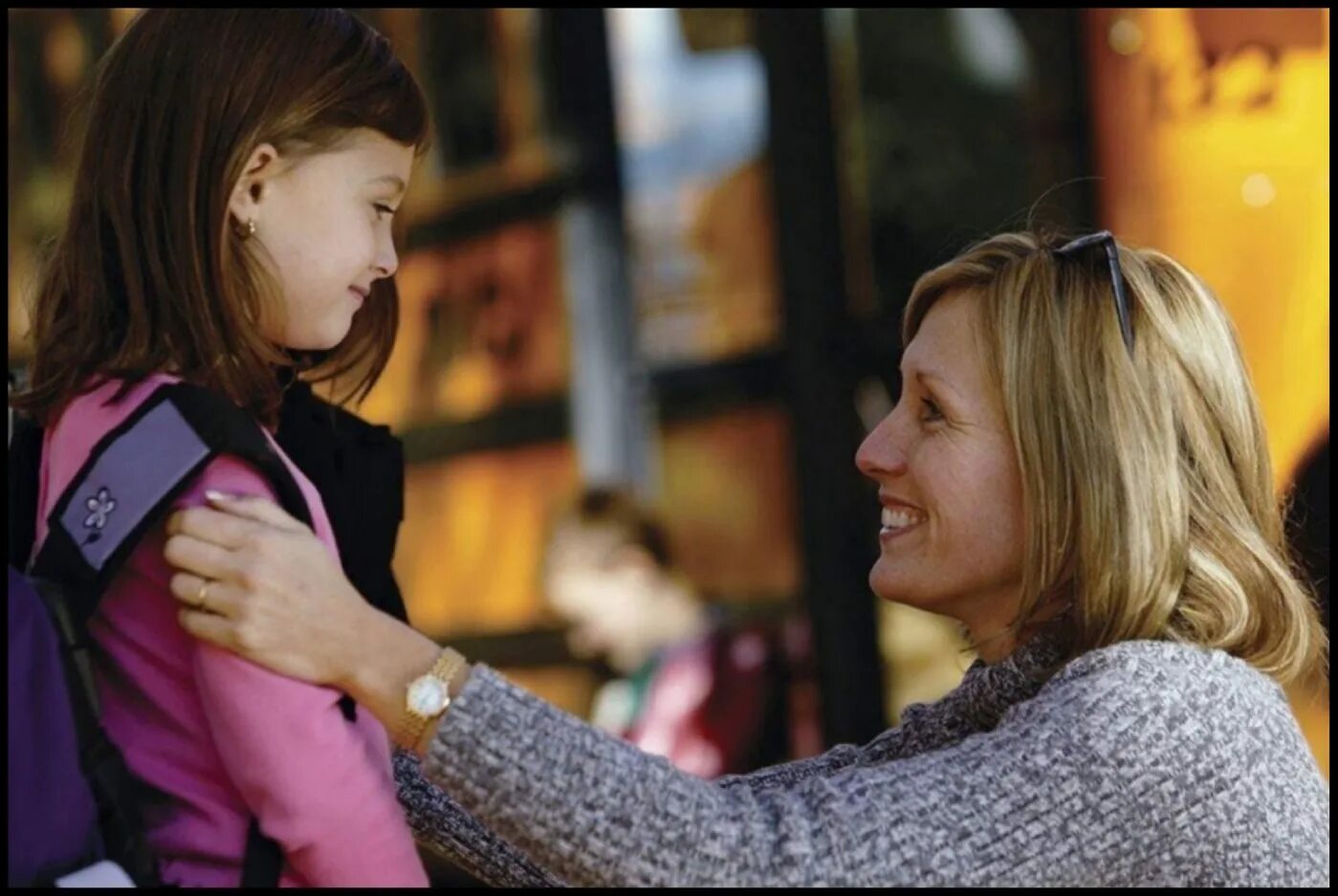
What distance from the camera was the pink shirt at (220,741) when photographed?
148 centimetres

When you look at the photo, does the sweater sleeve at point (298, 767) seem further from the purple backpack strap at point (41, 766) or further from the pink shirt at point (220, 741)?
the purple backpack strap at point (41, 766)

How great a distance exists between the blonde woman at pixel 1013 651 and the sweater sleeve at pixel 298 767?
2cm

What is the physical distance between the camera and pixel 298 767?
1.47 m

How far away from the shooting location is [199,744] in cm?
153

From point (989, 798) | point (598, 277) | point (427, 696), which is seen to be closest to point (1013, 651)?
point (989, 798)

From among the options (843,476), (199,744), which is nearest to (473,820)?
(199,744)

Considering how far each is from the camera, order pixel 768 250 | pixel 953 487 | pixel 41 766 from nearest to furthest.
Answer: pixel 41 766 < pixel 953 487 < pixel 768 250

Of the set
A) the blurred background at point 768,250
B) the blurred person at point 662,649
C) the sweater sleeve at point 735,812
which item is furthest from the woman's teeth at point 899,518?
the blurred person at point 662,649

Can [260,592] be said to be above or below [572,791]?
above

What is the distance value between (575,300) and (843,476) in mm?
1058

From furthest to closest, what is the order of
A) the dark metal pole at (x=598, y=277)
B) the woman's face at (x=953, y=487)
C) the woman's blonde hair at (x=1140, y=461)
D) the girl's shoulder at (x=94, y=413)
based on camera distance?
the dark metal pole at (x=598, y=277) < the woman's face at (x=953, y=487) < the woman's blonde hair at (x=1140, y=461) < the girl's shoulder at (x=94, y=413)

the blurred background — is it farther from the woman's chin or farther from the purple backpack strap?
the purple backpack strap

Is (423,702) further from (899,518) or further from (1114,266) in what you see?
(1114,266)

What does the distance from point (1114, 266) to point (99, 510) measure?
1.02 metres
